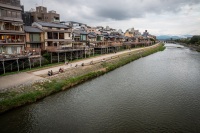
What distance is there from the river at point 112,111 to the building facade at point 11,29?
17.9m

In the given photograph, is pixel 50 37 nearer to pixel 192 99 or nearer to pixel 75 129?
pixel 75 129

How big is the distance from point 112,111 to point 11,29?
29751 mm

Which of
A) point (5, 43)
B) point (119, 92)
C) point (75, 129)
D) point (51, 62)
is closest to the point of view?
point (75, 129)

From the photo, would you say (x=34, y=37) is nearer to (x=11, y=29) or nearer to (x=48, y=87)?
(x=11, y=29)

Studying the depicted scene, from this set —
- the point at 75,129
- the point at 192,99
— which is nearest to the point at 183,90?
the point at 192,99

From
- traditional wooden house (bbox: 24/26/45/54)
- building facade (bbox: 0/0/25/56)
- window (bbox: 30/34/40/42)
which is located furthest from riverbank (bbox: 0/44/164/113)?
window (bbox: 30/34/40/42)

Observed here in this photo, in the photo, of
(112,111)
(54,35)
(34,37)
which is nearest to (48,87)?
(112,111)

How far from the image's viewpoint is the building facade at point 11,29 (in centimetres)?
3309

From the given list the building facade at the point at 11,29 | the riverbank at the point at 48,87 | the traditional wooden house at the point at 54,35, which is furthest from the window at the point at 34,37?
the riverbank at the point at 48,87

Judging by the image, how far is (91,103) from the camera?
2305 centimetres

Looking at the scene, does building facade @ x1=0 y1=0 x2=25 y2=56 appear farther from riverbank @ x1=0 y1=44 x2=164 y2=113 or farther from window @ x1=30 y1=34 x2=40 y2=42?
riverbank @ x1=0 y1=44 x2=164 y2=113

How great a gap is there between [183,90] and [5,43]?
36902 millimetres

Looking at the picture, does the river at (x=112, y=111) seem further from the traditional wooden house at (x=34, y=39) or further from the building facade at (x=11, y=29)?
the building facade at (x=11, y=29)

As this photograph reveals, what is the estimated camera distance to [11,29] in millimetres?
35188
